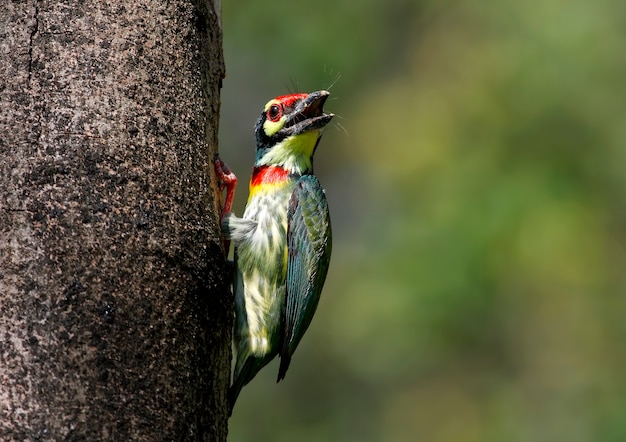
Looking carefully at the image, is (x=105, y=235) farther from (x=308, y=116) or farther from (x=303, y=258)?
(x=308, y=116)

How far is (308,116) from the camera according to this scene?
4383 millimetres

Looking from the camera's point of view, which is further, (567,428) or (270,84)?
(270,84)

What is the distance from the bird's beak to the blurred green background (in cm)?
447

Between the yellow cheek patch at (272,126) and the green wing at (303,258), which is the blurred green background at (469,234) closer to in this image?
the yellow cheek patch at (272,126)

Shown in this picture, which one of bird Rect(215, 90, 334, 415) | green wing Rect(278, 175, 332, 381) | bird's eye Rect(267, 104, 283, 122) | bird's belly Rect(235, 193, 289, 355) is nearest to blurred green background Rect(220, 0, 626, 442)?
bird's eye Rect(267, 104, 283, 122)

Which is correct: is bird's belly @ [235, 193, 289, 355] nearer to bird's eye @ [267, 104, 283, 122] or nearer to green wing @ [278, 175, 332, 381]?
green wing @ [278, 175, 332, 381]

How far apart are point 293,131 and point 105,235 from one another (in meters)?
1.67

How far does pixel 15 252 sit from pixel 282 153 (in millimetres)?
1826

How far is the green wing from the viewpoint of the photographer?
Answer: 3.96 m

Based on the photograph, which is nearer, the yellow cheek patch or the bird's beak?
the bird's beak

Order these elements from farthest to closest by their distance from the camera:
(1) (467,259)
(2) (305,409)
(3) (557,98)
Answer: (2) (305,409)
(3) (557,98)
(1) (467,259)

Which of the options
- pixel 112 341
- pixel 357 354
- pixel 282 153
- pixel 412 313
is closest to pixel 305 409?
pixel 357 354

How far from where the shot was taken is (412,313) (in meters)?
9.05

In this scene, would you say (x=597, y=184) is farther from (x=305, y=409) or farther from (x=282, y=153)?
(x=282, y=153)
